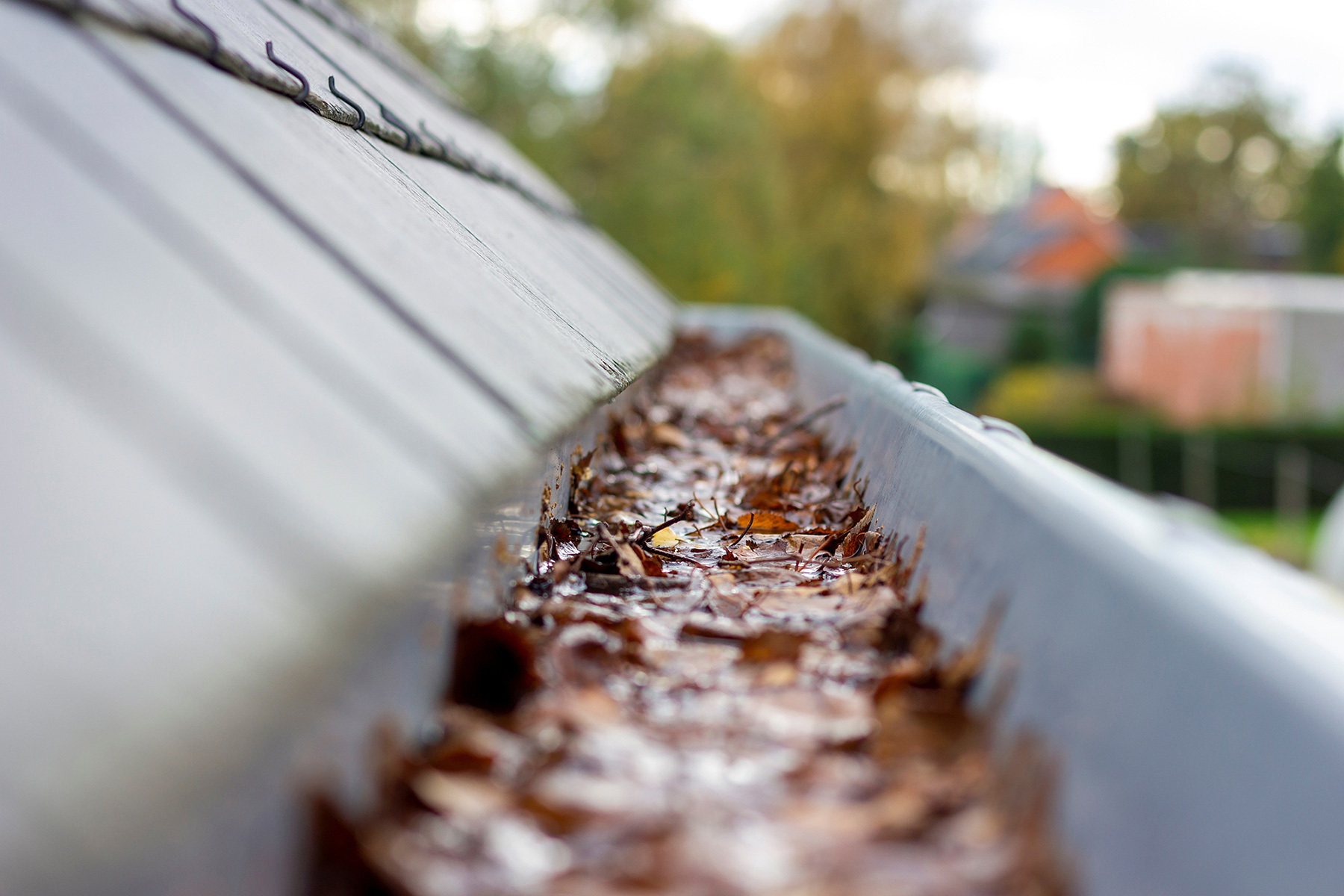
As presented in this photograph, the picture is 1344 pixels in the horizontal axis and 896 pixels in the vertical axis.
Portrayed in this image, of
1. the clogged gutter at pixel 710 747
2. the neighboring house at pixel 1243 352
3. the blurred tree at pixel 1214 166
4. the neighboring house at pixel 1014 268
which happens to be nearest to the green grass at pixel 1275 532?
the neighboring house at pixel 1243 352

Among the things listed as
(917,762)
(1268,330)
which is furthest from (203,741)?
(1268,330)

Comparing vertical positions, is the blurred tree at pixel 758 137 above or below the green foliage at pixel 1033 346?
above

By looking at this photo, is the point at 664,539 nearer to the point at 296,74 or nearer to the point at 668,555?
the point at 668,555

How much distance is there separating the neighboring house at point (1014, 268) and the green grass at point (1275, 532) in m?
9.88

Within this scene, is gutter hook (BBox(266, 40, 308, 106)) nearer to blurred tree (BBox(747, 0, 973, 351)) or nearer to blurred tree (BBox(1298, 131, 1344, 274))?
blurred tree (BBox(747, 0, 973, 351))

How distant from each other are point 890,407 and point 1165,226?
65579 millimetres

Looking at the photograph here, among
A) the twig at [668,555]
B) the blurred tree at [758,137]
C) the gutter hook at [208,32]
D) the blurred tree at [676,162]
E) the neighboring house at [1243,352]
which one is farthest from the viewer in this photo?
the neighboring house at [1243,352]

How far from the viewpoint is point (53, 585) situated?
642 mm

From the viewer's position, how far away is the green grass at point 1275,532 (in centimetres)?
1820

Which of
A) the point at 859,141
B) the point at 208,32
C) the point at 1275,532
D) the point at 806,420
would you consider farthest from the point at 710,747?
the point at 859,141

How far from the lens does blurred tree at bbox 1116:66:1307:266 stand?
193 ft

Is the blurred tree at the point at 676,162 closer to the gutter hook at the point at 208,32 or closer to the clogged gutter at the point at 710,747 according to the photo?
the gutter hook at the point at 208,32

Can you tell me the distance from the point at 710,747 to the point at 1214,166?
222 feet

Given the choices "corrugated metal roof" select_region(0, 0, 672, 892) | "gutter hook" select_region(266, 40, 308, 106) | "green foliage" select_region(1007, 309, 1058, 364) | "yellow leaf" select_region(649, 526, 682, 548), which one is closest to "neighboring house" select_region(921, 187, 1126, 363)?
"green foliage" select_region(1007, 309, 1058, 364)
